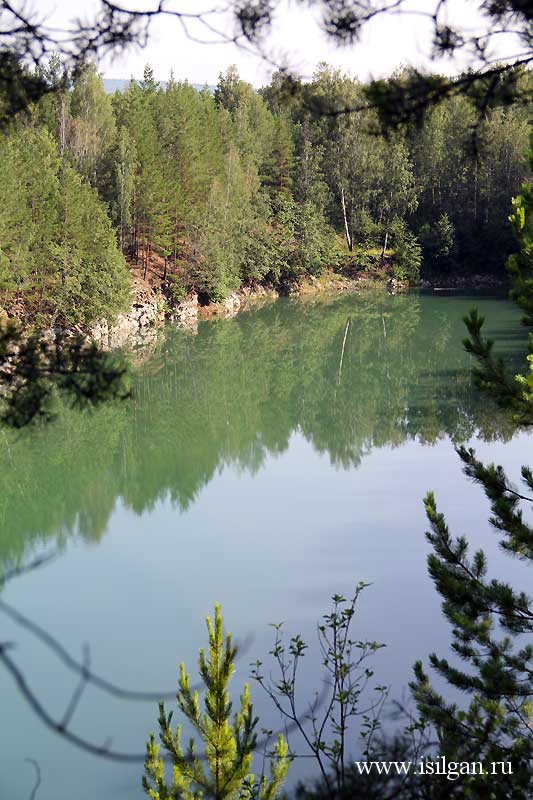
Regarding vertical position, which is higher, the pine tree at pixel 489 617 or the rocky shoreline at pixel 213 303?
the rocky shoreline at pixel 213 303

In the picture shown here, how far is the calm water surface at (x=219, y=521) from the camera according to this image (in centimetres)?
647

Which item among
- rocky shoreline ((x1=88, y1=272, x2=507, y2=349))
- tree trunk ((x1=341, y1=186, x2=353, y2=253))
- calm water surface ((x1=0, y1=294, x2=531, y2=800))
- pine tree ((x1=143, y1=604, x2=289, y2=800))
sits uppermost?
tree trunk ((x1=341, y1=186, x2=353, y2=253))

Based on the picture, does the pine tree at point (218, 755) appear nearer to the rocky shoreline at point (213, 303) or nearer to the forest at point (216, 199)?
the forest at point (216, 199)

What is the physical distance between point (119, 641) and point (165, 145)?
21.1m

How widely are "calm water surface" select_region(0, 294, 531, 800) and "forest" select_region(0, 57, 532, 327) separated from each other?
292 cm

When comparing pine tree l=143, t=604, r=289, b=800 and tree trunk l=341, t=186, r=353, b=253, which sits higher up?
tree trunk l=341, t=186, r=353, b=253

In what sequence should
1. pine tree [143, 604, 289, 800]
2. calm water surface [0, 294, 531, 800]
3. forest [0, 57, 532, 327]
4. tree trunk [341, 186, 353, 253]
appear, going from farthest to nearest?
tree trunk [341, 186, 353, 253] < forest [0, 57, 532, 327] < calm water surface [0, 294, 531, 800] < pine tree [143, 604, 289, 800]

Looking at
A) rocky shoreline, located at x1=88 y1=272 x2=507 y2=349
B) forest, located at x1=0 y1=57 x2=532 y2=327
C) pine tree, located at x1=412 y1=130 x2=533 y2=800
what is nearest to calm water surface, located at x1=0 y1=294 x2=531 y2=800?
pine tree, located at x1=412 y1=130 x2=533 y2=800

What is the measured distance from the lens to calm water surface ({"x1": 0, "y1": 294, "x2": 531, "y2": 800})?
6473 mm

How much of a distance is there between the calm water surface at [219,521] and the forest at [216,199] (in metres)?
→ 2.92

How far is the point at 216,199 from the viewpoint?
27.1m

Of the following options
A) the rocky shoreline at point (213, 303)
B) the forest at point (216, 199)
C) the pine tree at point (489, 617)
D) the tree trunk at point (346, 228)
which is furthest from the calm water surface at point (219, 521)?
the tree trunk at point (346, 228)

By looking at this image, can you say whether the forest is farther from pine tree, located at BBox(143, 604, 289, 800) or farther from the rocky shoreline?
pine tree, located at BBox(143, 604, 289, 800)

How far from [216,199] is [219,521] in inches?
730
